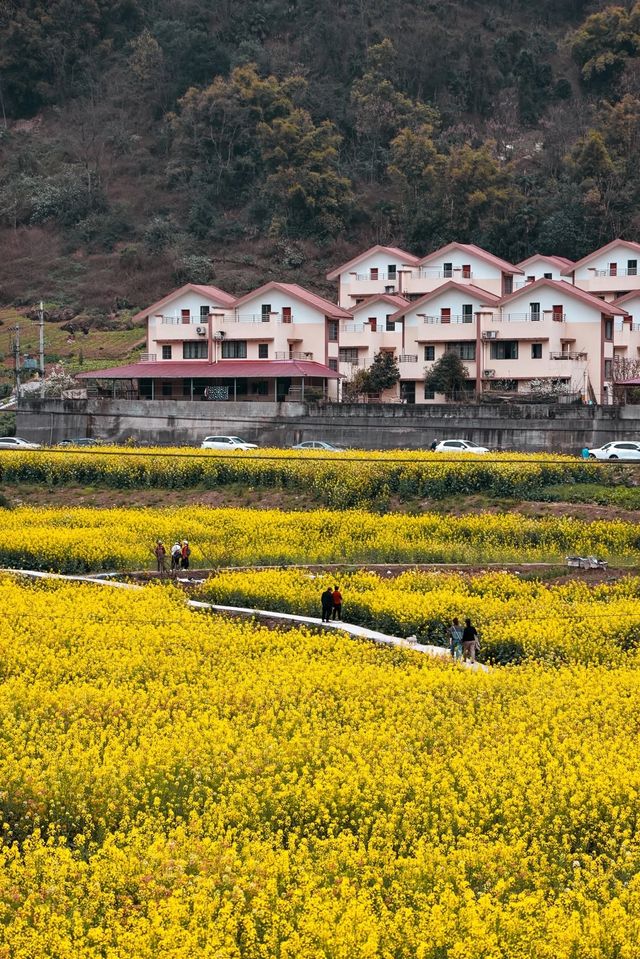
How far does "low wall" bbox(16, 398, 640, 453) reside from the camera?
5378 centimetres

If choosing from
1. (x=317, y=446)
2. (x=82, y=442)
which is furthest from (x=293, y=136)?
(x=317, y=446)

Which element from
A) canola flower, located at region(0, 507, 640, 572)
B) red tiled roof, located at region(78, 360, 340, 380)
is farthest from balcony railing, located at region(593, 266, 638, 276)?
canola flower, located at region(0, 507, 640, 572)

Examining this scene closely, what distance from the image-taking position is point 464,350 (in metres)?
67.4

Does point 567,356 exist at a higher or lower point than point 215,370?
higher

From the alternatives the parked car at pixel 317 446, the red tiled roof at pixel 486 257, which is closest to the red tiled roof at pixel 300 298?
the red tiled roof at pixel 486 257

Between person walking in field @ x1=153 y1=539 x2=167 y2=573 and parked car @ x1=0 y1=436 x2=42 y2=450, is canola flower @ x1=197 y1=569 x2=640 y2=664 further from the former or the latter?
parked car @ x1=0 y1=436 x2=42 y2=450

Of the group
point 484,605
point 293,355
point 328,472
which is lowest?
point 484,605

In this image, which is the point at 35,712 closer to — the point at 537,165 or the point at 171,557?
the point at 171,557

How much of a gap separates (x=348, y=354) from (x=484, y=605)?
134 ft

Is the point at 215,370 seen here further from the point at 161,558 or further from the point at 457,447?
the point at 161,558

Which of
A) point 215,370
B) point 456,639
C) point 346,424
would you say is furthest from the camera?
point 215,370

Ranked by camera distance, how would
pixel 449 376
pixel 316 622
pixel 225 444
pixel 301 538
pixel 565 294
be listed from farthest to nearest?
pixel 565 294 → pixel 449 376 → pixel 225 444 → pixel 301 538 → pixel 316 622

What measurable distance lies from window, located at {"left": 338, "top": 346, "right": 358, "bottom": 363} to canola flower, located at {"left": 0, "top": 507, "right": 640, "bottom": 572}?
87.2 ft

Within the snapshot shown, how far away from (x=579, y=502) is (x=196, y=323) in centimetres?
3041
